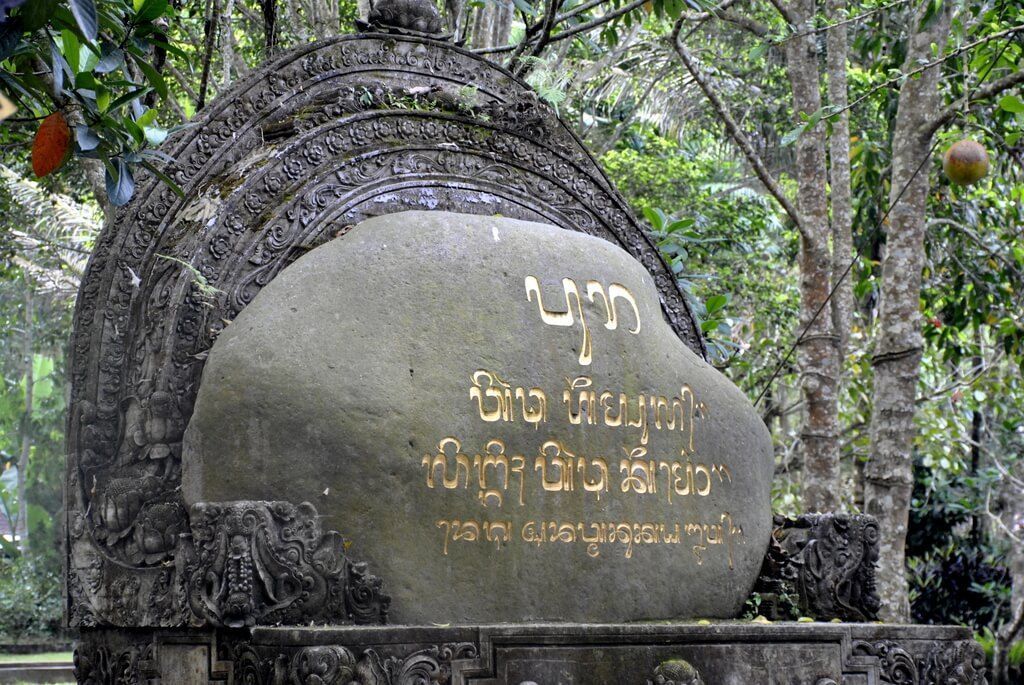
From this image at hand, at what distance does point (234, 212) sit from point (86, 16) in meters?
1.76

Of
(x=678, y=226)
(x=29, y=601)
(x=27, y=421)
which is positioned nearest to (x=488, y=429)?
(x=678, y=226)

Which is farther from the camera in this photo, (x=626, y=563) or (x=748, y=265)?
(x=748, y=265)

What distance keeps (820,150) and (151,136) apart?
514 cm

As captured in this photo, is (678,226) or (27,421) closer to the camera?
(678,226)

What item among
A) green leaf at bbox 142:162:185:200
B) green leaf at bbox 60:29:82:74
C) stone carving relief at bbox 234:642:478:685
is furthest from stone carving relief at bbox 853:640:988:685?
green leaf at bbox 60:29:82:74

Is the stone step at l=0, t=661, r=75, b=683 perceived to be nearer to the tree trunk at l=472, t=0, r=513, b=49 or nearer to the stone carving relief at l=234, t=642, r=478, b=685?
the tree trunk at l=472, t=0, r=513, b=49

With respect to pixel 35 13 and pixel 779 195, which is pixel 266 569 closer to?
pixel 35 13

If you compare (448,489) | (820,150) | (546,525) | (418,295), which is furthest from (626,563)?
(820,150)

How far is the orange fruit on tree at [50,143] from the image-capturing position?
3779 mm

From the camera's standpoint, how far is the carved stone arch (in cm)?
426

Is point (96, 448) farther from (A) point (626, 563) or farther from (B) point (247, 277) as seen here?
(A) point (626, 563)

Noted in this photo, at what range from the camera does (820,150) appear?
26.6 feet

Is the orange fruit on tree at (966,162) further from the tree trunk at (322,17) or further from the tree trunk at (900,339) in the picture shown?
the tree trunk at (322,17)

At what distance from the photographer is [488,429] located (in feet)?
14.4
